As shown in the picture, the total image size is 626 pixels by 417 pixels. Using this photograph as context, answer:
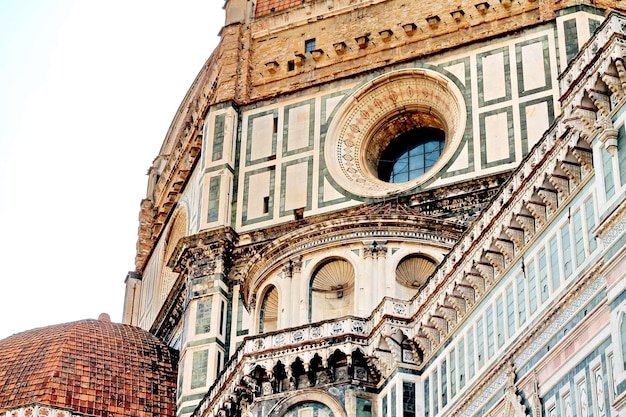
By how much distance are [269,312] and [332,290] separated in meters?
2.14

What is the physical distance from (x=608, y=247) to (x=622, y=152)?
74.7 inches

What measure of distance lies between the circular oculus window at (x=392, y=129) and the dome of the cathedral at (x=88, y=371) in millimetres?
8093

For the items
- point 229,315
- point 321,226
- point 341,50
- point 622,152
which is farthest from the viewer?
point 341,50

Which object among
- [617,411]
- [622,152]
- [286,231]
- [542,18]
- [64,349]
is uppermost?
[542,18]

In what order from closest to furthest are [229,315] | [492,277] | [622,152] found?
1. [622,152]
2. [492,277]
3. [229,315]

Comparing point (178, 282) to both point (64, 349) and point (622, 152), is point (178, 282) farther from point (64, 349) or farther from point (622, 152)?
point (622, 152)

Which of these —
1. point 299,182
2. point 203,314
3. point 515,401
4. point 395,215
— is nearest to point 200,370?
point 203,314

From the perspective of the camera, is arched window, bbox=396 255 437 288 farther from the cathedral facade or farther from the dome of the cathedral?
the dome of the cathedral

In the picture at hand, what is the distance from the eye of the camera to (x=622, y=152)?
26.7 metres

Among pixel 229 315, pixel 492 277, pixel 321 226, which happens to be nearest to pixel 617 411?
pixel 492 277

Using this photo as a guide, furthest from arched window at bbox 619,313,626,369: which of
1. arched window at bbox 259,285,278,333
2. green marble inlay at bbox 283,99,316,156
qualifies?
green marble inlay at bbox 283,99,316,156

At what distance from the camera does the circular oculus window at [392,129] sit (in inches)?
1828

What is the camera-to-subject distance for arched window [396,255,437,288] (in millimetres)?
39531

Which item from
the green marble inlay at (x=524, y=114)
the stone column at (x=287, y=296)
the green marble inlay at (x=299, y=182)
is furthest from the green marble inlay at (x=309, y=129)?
the stone column at (x=287, y=296)
